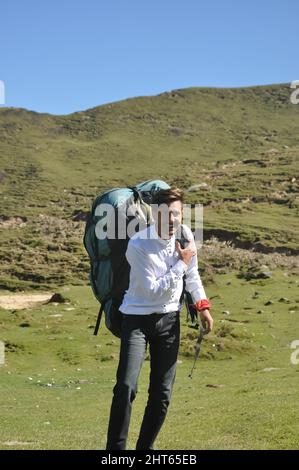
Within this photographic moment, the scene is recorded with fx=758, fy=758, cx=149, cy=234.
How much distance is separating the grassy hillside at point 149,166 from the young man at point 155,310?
37695 mm

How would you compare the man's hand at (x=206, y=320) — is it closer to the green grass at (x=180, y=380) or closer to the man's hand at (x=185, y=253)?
the man's hand at (x=185, y=253)

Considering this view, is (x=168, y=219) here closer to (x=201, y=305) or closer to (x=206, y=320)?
(x=201, y=305)

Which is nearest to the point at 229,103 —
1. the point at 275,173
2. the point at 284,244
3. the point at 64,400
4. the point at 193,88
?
the point at 193,88

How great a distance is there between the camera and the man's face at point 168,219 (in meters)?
6.93

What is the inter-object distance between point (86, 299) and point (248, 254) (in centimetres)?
1527

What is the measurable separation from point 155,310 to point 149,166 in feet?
325

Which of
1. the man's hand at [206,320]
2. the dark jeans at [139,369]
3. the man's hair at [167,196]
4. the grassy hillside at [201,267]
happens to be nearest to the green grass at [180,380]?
the grassy hillside at [201,267]

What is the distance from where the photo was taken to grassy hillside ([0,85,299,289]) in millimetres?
53281

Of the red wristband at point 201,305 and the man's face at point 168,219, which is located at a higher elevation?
the man's face at point 168,219

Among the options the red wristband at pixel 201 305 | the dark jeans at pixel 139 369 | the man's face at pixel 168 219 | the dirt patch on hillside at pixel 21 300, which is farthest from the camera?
the dirt patch on hillside at pixel 21 300

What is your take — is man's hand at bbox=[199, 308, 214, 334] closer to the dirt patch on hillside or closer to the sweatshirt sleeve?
the sweatshirt sleeve

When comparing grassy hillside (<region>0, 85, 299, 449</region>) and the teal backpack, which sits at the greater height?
the teal backpack

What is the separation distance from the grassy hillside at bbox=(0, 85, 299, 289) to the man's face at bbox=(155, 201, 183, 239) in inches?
1484

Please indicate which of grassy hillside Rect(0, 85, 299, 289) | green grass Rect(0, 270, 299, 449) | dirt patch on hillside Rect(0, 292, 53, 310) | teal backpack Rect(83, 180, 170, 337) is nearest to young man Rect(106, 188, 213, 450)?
teal backpack Rect(83, 180, 170, 337)
